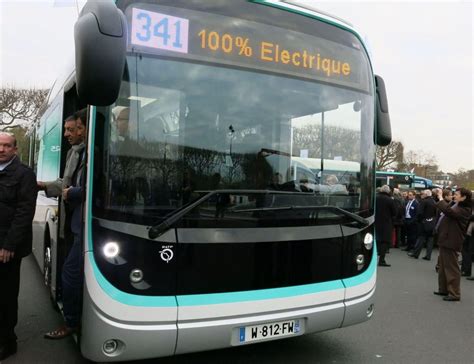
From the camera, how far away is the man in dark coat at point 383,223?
10.2 metres

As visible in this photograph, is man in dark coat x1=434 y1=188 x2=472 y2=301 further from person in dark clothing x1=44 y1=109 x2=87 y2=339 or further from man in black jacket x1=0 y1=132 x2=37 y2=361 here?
man in black jacket x1=0 y1=132 x2=37 y2=361

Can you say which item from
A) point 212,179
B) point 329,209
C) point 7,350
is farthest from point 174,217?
point 7,350

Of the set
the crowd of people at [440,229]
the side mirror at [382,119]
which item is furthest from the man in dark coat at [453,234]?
the side mirror at [382,119]

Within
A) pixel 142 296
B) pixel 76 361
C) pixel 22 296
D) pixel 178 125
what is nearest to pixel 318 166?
pixel 178 125

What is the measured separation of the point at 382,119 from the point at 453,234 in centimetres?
351

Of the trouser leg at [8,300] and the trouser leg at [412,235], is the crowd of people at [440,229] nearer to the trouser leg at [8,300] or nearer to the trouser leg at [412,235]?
the trouser leg at [412,235]

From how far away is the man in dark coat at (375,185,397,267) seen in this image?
402 inches

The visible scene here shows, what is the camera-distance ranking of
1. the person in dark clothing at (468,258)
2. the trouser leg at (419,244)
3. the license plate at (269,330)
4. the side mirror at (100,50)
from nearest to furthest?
the side mirror at (100,50)
the license plate at (269,330)
the person in dark clothing at (468,258)
the trouser leg at (419,244)

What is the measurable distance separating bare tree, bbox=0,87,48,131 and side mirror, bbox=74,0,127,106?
113 ft

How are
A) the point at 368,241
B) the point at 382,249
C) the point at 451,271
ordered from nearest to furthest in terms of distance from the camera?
the point at 368,241, the point at 451,271, the point at 382,249

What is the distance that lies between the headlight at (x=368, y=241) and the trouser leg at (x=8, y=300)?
2987 millimetres

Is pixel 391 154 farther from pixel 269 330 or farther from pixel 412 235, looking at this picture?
pixel 269 330

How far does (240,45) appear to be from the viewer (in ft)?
11.1

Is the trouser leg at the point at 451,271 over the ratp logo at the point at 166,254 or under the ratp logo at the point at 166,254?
under
